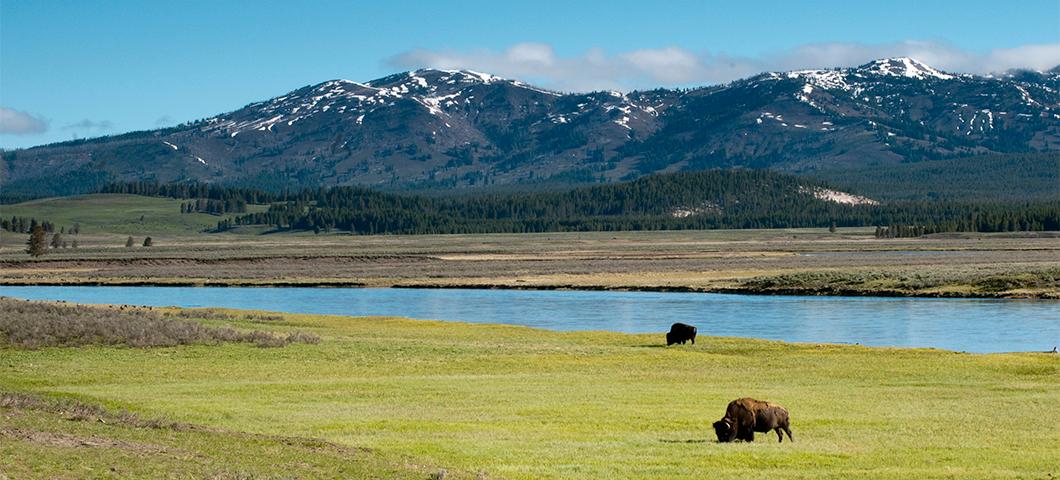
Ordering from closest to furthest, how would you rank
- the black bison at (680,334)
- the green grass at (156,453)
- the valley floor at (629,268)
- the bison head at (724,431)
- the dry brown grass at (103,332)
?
the green grass at (156,453) → the bison head at (724,431) → the dry brown grass at (103,332) → the black bison at (680,334) → the valley floor at (629,268)

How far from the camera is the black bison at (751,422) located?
21.7 metres

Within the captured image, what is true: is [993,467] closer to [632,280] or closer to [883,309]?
[883,309]

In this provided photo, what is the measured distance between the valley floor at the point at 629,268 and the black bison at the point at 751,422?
5866cm

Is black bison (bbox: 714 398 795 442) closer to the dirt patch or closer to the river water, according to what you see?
the dirt patch

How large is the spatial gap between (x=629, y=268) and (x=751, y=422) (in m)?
90.4

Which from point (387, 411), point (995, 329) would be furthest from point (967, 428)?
point (995, 329)

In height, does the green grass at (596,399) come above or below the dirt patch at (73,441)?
below

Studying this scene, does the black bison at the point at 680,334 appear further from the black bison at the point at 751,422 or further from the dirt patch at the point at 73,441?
the dirt patch at the point at 73,441

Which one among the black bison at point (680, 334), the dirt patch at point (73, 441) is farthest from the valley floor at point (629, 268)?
the dirt patch at point (73, 441)

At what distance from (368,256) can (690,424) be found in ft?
384

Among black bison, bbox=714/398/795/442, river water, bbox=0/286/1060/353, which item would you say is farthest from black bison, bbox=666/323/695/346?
black bison, bbox=714/398/795/442

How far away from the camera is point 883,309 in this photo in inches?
2746

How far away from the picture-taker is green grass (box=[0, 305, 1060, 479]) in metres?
19.8

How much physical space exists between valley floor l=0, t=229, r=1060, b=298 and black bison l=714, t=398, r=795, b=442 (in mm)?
58664
